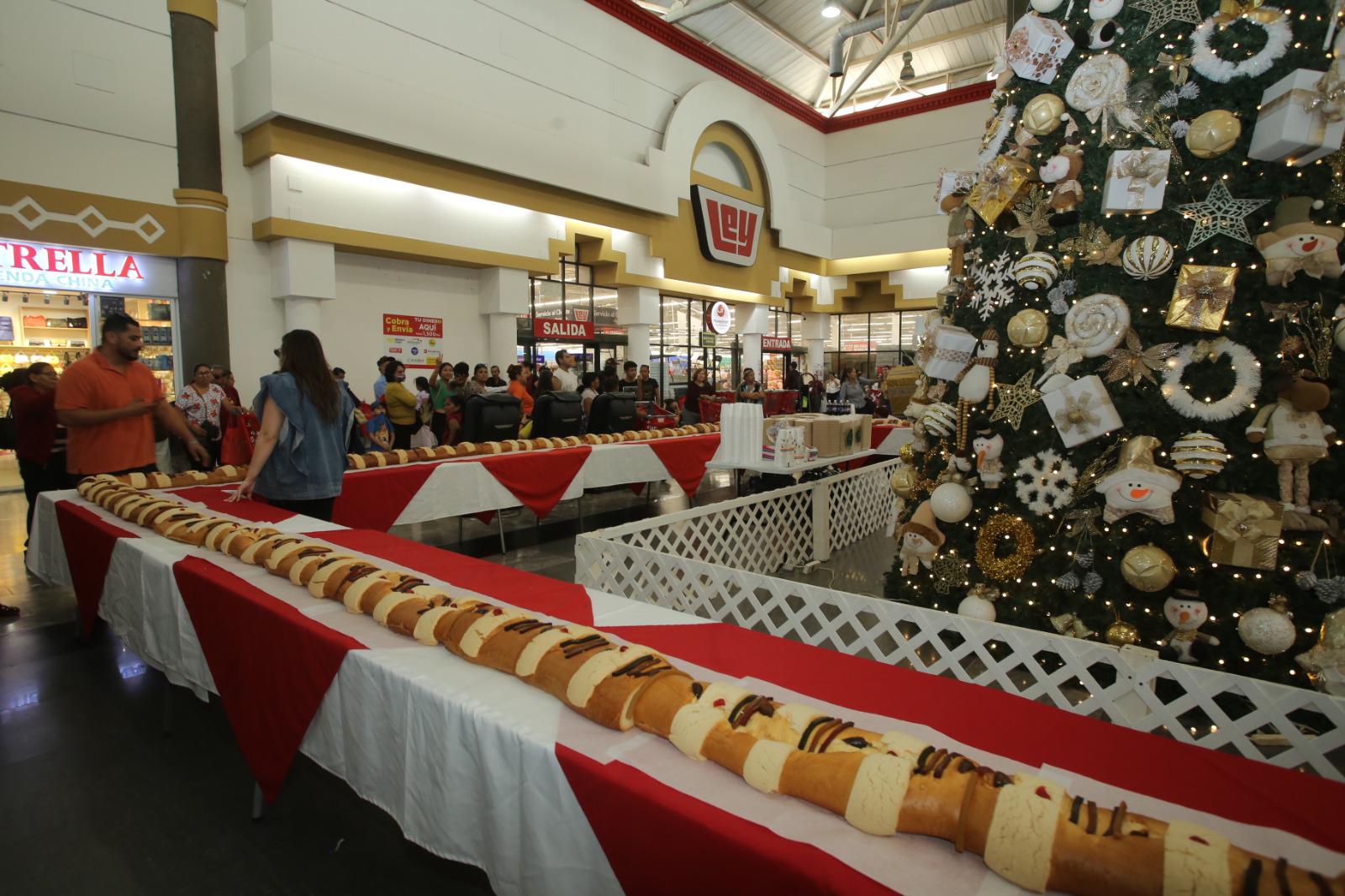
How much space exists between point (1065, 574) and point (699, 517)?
Result: 197 centimetres

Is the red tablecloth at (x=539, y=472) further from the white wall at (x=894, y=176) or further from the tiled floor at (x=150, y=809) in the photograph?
the white wall at (x=894, y=176)

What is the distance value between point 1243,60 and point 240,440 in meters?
6.06

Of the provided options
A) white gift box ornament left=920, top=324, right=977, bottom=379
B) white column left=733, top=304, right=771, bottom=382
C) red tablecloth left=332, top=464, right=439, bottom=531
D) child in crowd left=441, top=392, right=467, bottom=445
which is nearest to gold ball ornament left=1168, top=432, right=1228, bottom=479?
white gift box ornament left=920, top=324, right=977, bottom=379

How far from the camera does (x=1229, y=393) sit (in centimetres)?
254

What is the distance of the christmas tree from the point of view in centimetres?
242

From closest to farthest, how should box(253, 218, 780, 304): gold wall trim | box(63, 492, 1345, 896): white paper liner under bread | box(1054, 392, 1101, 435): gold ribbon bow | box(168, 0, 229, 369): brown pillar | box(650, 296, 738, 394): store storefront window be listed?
1. box(63, 492, 1345, 896): white paper liner under bread
2. box(1054, 392, 1101, 435): gold ribbon bow
3. box(168, 0, 229, 369): brown pillar
4. box(253, 218, 780, 304): gold wall trim
5. box(650, 296, 738, 394): store storefront window

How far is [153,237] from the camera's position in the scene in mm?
7070

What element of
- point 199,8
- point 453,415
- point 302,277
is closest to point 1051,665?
point 453,415

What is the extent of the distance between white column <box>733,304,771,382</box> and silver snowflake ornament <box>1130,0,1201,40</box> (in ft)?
42.1

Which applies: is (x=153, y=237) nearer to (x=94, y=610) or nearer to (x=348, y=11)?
(x=348, y=11)

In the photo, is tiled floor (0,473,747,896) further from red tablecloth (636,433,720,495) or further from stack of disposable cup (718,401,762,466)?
red tablecloth (636,433,720,495)

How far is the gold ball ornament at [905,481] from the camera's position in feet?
11.2

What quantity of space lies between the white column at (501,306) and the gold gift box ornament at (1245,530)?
9008 mm

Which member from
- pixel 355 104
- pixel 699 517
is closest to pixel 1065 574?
pixel 699 517
